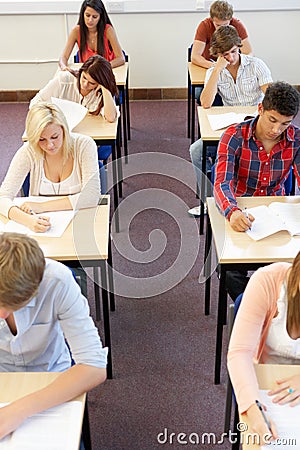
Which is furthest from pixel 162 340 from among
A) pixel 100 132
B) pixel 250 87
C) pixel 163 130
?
pixel 163 130

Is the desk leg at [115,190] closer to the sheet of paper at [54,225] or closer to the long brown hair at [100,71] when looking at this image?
the long brown hair at [100,71]

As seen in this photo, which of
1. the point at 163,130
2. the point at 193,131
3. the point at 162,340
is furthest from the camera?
the point at 163,130

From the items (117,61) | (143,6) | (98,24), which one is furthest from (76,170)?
(143,6)

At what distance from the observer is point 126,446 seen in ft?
7.34

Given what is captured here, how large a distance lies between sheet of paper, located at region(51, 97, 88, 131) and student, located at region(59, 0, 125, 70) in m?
0.85

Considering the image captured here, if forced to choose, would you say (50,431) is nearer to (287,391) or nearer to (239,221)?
(287,391)

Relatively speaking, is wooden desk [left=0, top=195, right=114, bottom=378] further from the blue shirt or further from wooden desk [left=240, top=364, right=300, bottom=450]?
wooden desk [left=240, top=364, right=300, bottom=450]

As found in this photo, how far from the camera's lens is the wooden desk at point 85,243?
2166mm

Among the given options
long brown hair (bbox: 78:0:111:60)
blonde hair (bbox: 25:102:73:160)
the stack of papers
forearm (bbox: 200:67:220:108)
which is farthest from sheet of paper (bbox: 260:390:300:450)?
long brown hair (bbox: 78:0:111:60)

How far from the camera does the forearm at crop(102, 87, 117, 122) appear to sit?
332 centimetres

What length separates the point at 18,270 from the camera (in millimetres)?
1441

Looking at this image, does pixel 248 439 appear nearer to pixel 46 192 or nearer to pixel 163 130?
pixel 46 192

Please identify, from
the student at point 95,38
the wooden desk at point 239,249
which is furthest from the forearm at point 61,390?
the student at point 95,38

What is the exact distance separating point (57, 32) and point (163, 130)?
1.36 metres
